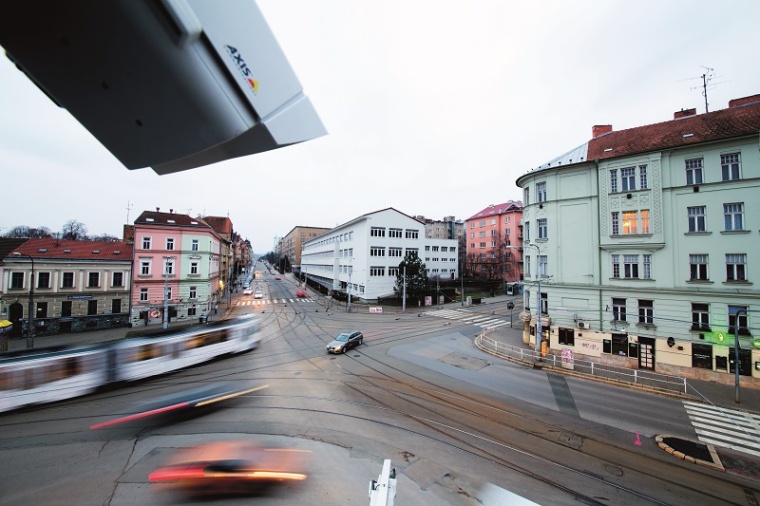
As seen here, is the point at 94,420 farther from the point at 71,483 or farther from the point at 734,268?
the point at 734,268

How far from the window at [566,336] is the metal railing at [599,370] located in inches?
58.1

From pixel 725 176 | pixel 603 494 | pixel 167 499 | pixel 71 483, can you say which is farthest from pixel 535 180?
pixel 71 483

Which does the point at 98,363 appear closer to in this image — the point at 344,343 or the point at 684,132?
the point at 344,343

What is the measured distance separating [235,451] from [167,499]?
1731 mm

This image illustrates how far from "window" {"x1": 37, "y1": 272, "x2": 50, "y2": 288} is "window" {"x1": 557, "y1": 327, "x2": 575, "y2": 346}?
42493mm

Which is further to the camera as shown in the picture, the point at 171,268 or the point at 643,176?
the point at 171,268

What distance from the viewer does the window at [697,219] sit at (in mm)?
19109

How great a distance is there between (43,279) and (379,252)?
36093mm

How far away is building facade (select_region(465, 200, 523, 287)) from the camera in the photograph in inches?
2566

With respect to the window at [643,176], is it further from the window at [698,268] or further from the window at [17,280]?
the window at [17,280]

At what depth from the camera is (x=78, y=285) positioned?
98.2 ft

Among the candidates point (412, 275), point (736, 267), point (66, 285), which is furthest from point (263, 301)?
point (736, 267)

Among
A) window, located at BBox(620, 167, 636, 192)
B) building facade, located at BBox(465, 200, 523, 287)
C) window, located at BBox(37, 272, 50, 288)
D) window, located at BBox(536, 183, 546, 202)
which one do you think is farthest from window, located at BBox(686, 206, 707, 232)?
window, located at BBox(37, 272, 50, 288)

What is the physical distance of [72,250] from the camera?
30.7 m
